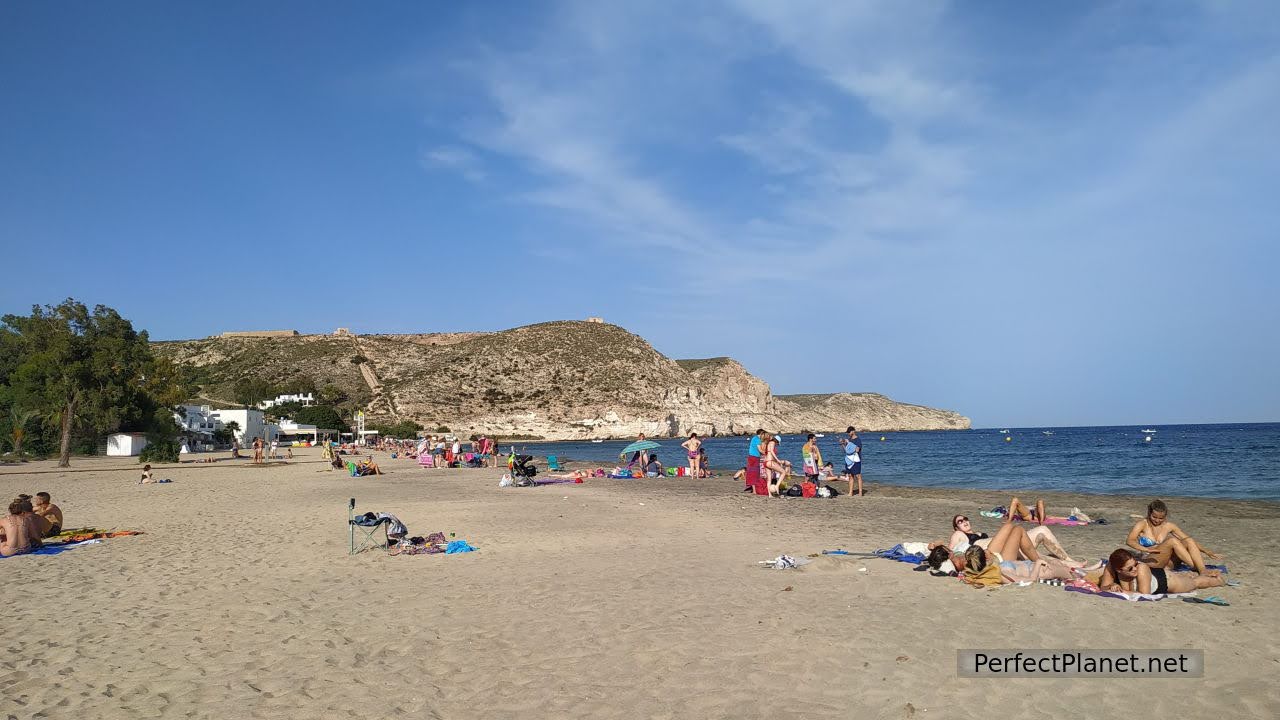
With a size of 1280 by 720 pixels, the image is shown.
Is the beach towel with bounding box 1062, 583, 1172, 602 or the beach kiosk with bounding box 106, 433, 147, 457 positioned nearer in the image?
the beach towel with bounding box 1062, 583, 1172, 602

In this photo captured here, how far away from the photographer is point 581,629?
6508 millimetres

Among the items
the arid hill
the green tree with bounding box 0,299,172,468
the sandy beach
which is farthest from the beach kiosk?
the arid hill

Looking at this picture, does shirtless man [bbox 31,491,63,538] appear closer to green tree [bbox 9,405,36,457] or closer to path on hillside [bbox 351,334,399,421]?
green tree [bbox 9,405,36,457]

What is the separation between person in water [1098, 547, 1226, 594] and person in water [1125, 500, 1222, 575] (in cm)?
34

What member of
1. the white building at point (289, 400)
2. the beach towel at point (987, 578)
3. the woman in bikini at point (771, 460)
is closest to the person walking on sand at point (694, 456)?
the woman in bikini at point (771, 460)

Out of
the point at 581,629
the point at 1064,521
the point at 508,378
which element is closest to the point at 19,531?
the point at 581,629

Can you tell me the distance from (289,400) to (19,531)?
8084 cm

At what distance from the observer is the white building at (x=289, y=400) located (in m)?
84.7

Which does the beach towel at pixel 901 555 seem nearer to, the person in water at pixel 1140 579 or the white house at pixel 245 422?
the person in water at pixel 1140 579

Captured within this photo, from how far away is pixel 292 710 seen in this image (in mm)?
4711

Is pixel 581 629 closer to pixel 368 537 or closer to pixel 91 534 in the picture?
pixel 368 537

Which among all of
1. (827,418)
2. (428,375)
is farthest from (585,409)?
(827,418)

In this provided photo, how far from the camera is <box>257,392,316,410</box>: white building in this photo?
8469 cm

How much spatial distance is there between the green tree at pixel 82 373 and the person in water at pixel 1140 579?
38985 millimetres
